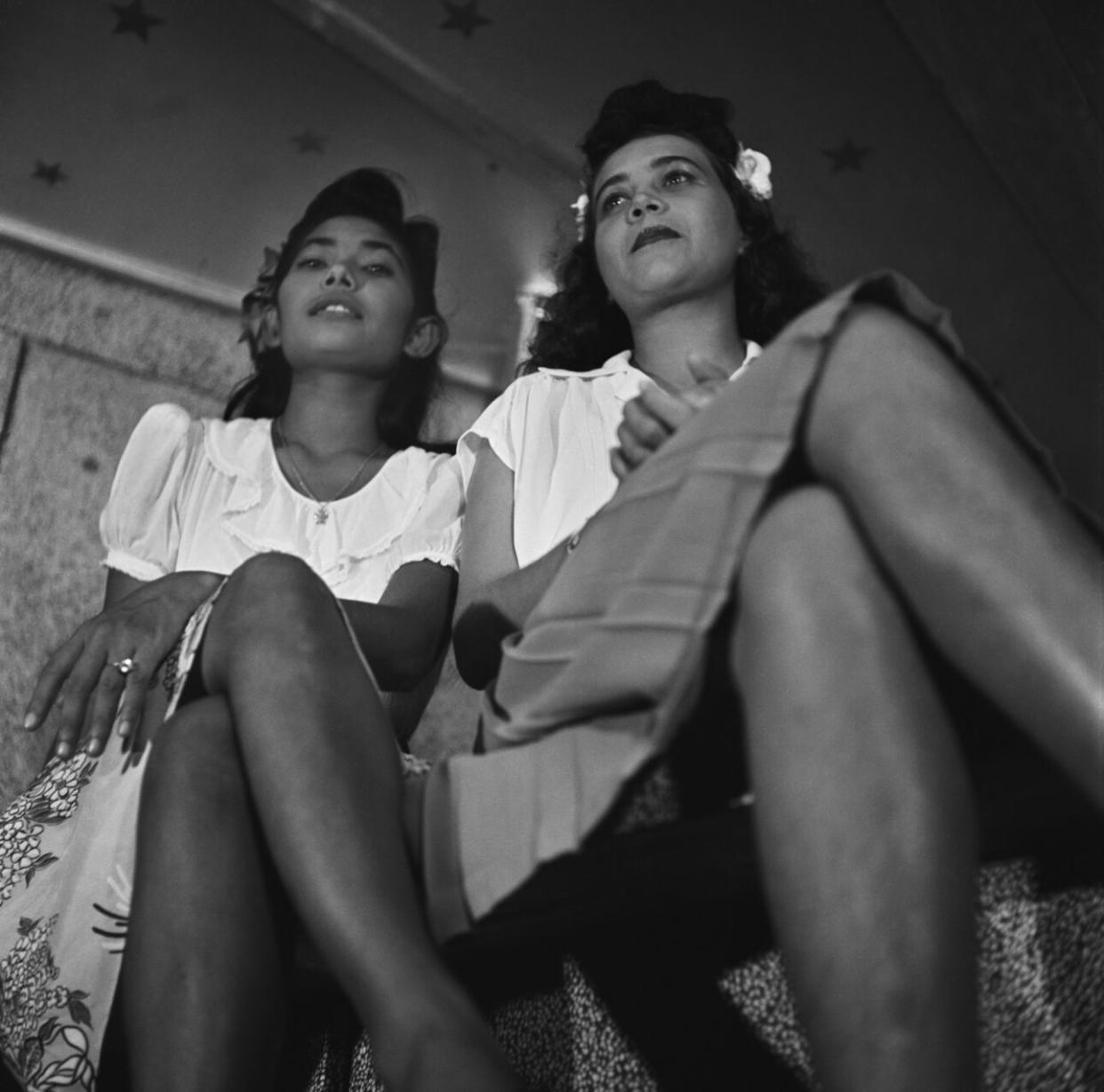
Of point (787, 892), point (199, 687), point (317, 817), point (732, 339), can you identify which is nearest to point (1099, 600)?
point (787, 892)

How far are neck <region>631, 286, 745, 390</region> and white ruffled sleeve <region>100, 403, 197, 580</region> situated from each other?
0.50m

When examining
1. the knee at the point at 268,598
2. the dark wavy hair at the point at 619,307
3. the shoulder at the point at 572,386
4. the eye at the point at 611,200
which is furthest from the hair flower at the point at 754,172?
the knee at the point at 268,598

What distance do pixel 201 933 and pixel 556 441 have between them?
63cm

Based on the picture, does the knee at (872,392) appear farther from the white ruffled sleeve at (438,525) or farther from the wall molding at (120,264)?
the wall molding at (120,264)

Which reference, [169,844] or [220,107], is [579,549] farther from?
[220,107]

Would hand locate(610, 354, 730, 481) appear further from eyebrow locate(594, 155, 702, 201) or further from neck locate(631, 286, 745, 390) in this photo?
eyebrow locate(594, 155, 702, 201)

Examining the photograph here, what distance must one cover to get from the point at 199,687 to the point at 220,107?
138 centimetres

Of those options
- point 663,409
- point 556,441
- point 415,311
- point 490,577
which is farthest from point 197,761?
point 415,311

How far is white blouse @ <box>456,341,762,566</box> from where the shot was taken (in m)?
1.26

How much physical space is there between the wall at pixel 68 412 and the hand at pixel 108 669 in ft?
2.00

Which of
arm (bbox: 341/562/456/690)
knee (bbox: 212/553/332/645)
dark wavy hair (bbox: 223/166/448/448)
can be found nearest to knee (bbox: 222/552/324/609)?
knee (bbox: 212/553/332/645)

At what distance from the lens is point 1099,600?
59cm

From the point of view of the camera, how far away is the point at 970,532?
0.61 m

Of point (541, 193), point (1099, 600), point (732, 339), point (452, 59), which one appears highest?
point (452, 59)
